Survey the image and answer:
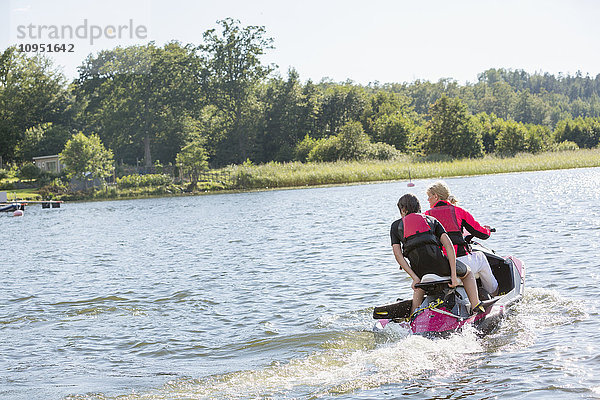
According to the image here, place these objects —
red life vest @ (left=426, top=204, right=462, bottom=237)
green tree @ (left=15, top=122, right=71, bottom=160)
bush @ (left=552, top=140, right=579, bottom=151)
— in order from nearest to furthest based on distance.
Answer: red life vest @ (left=426, top=204, right=462, bottom=237), green tree @ (left=15, top=122, right=71, bottom=160), bush @ (left=552, top=140, right=579, bottom=151)

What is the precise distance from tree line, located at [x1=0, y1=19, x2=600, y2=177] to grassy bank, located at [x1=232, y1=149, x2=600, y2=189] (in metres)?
15.9

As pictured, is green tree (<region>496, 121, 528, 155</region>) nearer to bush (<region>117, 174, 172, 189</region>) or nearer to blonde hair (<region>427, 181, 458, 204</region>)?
bush (<region>117, 174, 172, 189</region>)

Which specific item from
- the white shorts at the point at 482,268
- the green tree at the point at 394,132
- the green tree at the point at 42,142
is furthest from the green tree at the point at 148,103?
the white shorts at the point at 482,268

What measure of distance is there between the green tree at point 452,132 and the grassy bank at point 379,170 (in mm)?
15828

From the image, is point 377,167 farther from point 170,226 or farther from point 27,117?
point 27,117

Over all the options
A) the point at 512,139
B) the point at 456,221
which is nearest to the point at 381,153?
the point at 512,139

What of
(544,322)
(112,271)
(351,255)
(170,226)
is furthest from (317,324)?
(170,226)

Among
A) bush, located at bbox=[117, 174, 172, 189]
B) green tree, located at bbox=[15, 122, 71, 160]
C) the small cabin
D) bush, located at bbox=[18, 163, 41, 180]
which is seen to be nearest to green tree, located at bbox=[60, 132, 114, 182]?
bush, located at bbox=[117, 174, 172, 189]

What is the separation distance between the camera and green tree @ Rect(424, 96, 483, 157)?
262ft

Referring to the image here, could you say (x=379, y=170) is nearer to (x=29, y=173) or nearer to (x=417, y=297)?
(x=29, y=173)

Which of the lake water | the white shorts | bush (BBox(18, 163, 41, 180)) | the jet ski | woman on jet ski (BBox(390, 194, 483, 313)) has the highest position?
bush (BBox(18, 163, 41, 180))

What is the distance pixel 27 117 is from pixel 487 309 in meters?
88.0

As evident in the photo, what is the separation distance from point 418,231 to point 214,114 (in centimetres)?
8581

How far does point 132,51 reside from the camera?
95062 mm
